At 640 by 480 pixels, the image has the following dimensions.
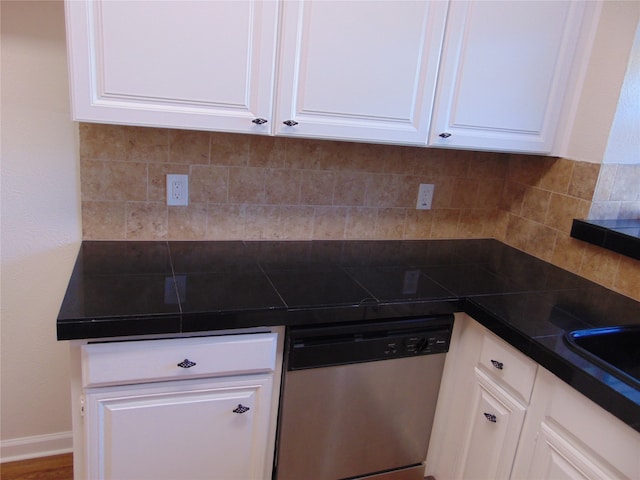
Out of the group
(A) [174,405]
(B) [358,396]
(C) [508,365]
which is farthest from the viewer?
(B) [358,396]

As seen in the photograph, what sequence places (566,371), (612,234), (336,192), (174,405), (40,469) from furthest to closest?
(336,192) → (40,469) → (612,234) → (174,405) → (566,371)

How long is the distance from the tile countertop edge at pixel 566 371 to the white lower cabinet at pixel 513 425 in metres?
0.04

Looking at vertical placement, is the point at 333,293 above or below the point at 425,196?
below

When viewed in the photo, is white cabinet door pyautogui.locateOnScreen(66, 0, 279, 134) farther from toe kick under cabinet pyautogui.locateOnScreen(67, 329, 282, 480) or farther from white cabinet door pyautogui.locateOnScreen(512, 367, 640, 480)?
white cabinet door pyautogui.locateOnScreen(512, 367, 640, 480)

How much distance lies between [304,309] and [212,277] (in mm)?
349

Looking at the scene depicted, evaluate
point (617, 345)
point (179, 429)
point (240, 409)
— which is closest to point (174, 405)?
point (179, 429)

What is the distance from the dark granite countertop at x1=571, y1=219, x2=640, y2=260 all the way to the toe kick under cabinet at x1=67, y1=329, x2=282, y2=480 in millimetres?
1242

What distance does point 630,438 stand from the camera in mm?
1056

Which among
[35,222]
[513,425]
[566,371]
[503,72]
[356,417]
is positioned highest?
[503,72]

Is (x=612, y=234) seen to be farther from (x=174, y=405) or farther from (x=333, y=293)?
(x=174, y=405)

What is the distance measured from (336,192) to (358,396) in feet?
2.78

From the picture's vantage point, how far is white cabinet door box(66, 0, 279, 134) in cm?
127

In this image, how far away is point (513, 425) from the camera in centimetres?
140

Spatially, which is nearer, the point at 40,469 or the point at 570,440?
the point at 570,440
